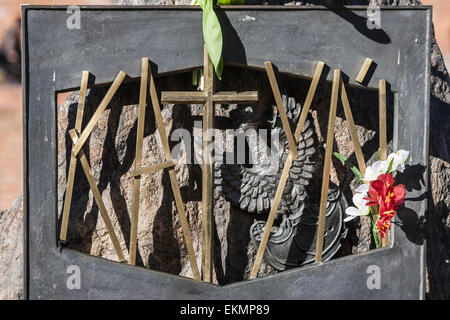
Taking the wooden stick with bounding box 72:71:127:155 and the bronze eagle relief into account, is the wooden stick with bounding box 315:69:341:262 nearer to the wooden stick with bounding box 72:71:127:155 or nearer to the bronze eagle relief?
the bronze eagle relief

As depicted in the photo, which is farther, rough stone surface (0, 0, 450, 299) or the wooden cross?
rough stone surface (0, 0, 450, 299)

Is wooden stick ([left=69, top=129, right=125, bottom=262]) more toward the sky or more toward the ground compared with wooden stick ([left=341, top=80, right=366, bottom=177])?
more toward the ground

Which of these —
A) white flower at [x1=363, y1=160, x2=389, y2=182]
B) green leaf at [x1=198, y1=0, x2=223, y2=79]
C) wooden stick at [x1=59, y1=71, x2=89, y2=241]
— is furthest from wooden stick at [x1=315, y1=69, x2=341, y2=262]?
wooden stick at [x1=59, y1=71, x2=89, y2=241]

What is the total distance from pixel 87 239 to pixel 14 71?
0.73 meters

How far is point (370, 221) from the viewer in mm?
2564

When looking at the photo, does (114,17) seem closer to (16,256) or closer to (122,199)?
(122,199)

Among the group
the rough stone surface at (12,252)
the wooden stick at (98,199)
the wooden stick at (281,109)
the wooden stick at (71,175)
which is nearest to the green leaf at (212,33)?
the wooden stick at (281,109)

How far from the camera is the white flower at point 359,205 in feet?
7.76

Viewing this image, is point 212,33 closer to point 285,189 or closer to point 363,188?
point 285,189

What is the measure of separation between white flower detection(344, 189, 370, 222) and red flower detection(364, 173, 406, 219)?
3 centimetres

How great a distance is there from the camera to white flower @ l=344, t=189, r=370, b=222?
2.37 meters

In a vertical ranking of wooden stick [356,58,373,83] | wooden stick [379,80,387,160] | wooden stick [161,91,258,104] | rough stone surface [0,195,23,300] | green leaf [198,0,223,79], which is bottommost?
rough stone surface [0,195,23,300]

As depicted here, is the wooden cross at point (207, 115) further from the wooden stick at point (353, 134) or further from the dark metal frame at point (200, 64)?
the wooden stick at point (353, 134)

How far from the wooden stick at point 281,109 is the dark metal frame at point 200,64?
1.4 inches
